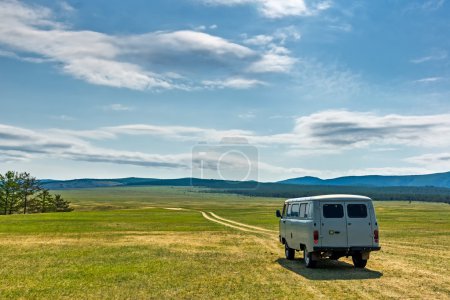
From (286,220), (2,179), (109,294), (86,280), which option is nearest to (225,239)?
(286,220)

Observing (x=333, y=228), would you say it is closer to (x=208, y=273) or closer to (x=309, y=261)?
(x=309, y=261)

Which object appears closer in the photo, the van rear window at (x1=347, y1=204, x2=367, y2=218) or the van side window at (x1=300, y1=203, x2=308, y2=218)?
the van rear window at (x1=347, y1=204, x2=367, y2=218)

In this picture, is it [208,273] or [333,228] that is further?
[333,228]

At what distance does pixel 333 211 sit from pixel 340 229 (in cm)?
87

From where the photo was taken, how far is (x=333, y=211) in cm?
2225

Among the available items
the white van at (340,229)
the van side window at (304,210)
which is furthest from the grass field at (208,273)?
the van side window at (304,210)

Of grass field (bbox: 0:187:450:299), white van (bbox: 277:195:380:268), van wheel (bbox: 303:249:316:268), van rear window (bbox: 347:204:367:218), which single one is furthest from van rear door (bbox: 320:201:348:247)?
grass field (bbox: 0:187:450:299)

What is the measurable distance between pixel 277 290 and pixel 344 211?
6.86m

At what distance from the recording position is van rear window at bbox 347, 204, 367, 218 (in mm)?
22188

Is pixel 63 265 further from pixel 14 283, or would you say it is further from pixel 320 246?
pixel 320 246

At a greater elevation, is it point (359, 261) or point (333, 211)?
point (333, 211)

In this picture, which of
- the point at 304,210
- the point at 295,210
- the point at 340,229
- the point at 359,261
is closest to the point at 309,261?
the point at 340,229

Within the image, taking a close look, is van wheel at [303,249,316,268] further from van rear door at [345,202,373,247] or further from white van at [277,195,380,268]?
van rear door at [345,202,373,247]

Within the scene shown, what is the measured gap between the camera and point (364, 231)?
22.1m
